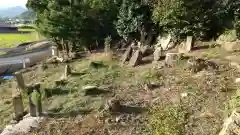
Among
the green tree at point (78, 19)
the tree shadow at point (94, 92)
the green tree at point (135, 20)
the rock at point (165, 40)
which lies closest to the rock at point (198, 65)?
the tree shadow at point (94, 92)

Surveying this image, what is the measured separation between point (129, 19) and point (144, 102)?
11613 millimetres

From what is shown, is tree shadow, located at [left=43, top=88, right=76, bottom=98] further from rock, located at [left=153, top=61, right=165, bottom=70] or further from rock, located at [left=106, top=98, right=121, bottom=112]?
rock, located at [left=153, top=61, right=165, bottom=70]

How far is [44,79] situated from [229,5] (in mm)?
10832

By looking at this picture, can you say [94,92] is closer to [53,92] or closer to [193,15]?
[53,92]

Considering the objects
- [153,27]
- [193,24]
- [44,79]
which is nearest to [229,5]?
[193,24]

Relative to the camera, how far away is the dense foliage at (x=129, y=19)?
60.6ft

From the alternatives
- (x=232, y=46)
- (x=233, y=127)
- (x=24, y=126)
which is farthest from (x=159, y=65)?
(x=233, y=127)

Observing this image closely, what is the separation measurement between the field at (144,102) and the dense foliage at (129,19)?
2765 mm

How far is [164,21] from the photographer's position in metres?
19.7

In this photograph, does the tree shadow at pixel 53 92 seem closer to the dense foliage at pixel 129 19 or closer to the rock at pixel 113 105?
the rock at pixel 113 105

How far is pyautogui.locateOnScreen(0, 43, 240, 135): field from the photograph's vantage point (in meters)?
9.20

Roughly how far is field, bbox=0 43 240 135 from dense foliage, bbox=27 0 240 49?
276cm

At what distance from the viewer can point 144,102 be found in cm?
1159

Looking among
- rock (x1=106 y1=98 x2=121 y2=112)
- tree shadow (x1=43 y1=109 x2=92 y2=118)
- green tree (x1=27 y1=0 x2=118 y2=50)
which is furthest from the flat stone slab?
green tree (x1=27 y1=0 x2=118 y2=50)
